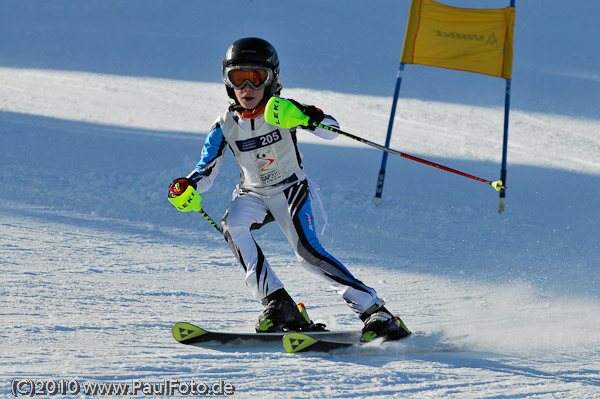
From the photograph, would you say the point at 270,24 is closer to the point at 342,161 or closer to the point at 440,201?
the point at 342,161

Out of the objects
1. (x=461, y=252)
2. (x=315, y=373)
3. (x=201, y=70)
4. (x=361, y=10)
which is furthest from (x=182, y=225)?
(x=361, y=10)

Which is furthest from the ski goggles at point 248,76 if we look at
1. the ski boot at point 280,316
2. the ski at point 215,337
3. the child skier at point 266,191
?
the ski at point 215,337

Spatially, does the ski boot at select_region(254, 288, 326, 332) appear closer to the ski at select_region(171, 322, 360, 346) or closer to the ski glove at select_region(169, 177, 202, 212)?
the ski at select_region(171, 322, 360, 346)

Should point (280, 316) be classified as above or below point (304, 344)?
above

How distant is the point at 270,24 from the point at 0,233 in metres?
13.4

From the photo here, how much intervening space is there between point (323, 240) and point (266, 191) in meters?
2.63

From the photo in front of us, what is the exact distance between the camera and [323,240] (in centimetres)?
673

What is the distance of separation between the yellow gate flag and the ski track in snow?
4.97 ft

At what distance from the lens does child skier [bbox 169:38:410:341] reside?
4.00 meters

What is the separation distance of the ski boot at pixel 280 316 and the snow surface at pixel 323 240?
7.9 inches

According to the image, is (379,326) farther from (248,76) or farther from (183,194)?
(248,76)

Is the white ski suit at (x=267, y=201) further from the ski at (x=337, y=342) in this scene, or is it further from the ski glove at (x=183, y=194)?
the ski at (x=337, y=342)
